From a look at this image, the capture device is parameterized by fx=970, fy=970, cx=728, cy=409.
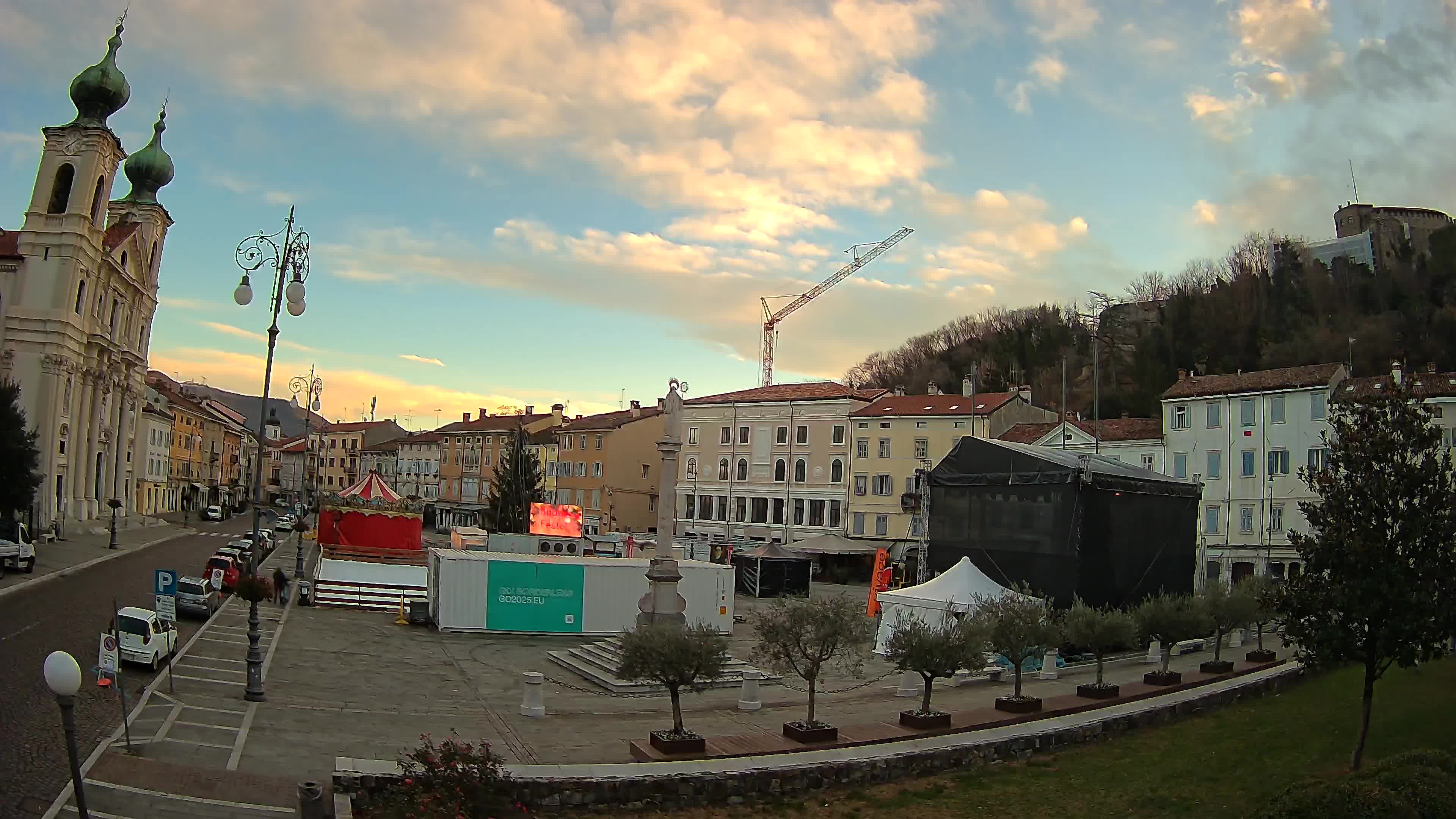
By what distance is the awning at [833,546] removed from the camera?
5444 cm

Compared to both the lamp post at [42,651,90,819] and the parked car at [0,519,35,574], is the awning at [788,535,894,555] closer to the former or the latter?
the parked car at [0,519,35,574]

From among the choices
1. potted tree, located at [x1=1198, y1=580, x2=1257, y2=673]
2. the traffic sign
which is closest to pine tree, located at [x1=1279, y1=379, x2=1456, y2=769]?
potted tree, located at [x1=1198, y1=580, x2=1257, y2=673]

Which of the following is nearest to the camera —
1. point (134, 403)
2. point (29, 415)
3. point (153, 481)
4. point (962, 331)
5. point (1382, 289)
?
point (29, 415)

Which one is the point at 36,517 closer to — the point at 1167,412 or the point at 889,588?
the point at 889,588

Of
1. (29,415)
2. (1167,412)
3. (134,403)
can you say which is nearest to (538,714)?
(1167,412)

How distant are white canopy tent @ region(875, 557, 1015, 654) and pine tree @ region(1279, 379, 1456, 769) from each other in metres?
10.7

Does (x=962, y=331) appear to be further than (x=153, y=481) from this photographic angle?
Yes

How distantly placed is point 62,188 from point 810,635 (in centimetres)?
5924

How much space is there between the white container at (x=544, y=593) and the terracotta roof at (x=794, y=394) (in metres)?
34.3

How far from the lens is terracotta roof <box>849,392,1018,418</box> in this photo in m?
58.9

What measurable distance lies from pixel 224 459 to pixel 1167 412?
333 feet

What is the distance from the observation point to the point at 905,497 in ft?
163

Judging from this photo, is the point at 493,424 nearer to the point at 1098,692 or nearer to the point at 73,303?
the point at 73,303

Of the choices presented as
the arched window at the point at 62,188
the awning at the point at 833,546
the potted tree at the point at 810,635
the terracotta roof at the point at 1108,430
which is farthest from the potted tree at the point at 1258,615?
the arched window at the point at 62,188
